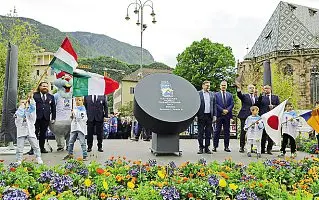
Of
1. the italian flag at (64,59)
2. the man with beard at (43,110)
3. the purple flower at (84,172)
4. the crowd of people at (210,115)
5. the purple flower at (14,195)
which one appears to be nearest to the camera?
the purple flower at (14,195)

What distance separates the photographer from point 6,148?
440 inches

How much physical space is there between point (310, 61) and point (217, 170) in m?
65.6

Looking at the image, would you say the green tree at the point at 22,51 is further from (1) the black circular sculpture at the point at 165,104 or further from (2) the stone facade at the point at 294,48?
(2) the stone facade at the point at 294,48

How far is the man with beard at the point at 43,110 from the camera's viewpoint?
10477 mm

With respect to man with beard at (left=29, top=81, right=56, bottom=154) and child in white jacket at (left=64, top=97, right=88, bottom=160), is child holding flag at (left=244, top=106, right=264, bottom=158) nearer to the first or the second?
child in white jacket at (left=64, top=97, right=88, bottom=160)

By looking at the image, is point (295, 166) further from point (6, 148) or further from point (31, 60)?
point (31, 60)

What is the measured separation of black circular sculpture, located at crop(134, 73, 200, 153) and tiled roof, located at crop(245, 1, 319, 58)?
59253 mm

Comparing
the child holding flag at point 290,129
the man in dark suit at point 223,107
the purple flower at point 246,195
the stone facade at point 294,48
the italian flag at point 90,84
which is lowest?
the purple flower at point 246,195

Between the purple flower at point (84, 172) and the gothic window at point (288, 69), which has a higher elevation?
the gothic window at point (288, 69)

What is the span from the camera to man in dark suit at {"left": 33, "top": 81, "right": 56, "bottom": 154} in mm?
10484


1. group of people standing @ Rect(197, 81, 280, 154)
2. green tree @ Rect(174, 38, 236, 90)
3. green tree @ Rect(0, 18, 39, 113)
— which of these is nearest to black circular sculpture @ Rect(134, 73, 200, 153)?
group of people standing @ Rect(197, 81, 280, 154)

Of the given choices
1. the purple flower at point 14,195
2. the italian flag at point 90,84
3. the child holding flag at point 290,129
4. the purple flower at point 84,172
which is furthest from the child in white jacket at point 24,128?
the child holding flag at point 290,129

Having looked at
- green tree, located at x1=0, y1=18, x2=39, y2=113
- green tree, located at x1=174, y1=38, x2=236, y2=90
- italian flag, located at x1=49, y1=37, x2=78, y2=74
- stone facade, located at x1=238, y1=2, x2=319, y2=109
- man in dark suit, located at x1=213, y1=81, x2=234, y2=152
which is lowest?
man in dark suit, located at x1=213, y1=81, x2=234, y2=152

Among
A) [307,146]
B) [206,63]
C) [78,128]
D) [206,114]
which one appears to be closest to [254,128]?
[206,114]
